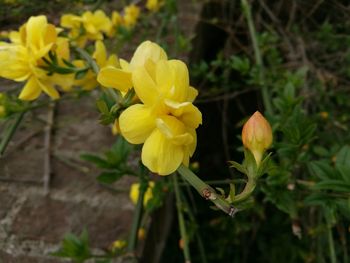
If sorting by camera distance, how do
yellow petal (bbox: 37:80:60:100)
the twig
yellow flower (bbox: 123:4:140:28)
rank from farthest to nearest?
yellow flower (bbox: 123:4:140:28) → the twig → yellow petal (bbox: 37:80:60:100)

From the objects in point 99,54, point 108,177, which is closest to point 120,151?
point 108,177

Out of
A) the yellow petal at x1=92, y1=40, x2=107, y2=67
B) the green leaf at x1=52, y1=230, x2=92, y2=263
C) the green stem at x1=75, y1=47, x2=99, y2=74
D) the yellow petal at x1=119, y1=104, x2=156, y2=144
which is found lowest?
the green leaf at x1=52, y1=230, x2=92, y2=263

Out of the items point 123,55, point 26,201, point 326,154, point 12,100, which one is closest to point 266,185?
point 326,154

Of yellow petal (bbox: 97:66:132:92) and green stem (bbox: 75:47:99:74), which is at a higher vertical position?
yellow petal (bbox: 97:66:132:92)

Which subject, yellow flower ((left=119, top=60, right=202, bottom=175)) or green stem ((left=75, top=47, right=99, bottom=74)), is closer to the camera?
yellow flower ((left=119, top=60, right=202, bottom=175))

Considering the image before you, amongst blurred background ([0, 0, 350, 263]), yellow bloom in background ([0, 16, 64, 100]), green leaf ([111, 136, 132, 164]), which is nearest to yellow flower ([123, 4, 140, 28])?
blurred background ([0, 0, 350, 263])

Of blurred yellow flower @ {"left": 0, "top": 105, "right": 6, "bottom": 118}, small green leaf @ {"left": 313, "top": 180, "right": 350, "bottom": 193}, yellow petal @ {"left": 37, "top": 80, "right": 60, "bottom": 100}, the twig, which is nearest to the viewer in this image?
small green leaf @ {"left": 313, "top": 180, "right": 350, "bottom": 193}

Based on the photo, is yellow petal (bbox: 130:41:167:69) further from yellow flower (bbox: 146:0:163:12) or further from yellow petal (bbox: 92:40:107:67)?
yellow flower (bbox: 146:0:163:12)

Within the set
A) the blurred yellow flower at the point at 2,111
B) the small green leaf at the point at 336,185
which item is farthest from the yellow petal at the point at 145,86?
the blurred yellow flower at the point at 2,111
